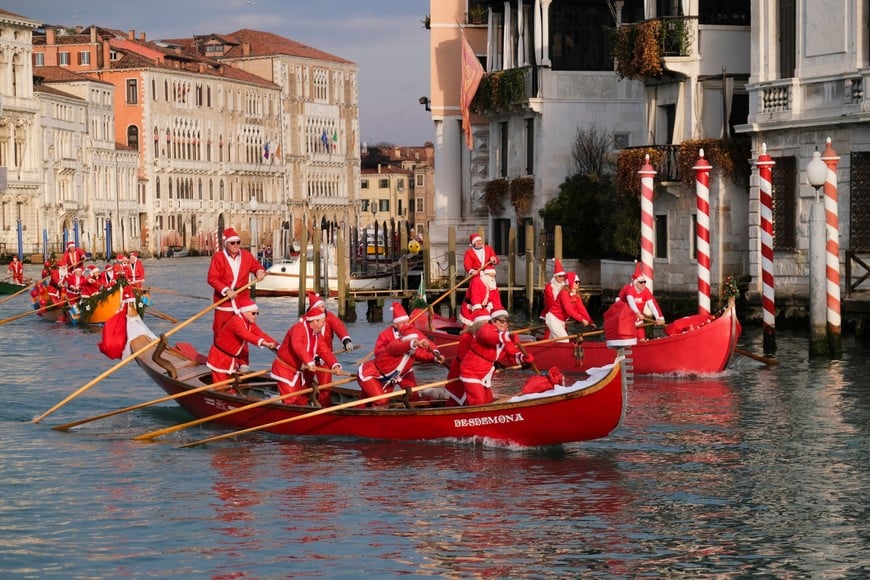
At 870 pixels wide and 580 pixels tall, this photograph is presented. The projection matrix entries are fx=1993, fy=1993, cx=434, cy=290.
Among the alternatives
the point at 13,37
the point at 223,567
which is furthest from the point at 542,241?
the point at 13,37

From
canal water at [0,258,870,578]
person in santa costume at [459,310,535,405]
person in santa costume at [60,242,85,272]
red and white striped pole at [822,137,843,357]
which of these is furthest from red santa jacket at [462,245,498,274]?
person in santa costume at [60,242,85,272]

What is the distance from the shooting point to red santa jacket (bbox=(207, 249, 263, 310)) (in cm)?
2019

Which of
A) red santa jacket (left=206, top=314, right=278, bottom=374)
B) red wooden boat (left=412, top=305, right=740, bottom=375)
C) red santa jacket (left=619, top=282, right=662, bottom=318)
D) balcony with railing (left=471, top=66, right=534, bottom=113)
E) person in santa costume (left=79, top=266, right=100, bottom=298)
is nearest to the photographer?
red santa jacket (left=206, top=314, right=278, bottom=374)

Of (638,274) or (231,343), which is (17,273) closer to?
(638,274)

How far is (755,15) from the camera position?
31016mm

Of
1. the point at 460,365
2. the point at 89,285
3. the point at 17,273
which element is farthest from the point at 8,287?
the point at 460,365

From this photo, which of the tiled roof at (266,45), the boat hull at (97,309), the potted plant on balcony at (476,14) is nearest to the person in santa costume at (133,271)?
the boat hull at (97,309)

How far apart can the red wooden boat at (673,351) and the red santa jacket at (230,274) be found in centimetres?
435

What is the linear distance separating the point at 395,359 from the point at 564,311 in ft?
23.1

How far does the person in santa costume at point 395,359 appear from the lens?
1827cm

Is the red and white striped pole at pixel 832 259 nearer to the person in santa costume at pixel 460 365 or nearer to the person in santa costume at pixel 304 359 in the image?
the person in santa costume at pixel 460 365

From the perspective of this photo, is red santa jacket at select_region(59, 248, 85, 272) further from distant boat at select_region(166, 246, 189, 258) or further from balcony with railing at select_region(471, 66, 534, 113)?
distant boat at select_region(166, 246, 189, 258)

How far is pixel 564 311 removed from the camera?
25.4m

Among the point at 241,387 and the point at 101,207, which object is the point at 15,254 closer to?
the point at 101,207
